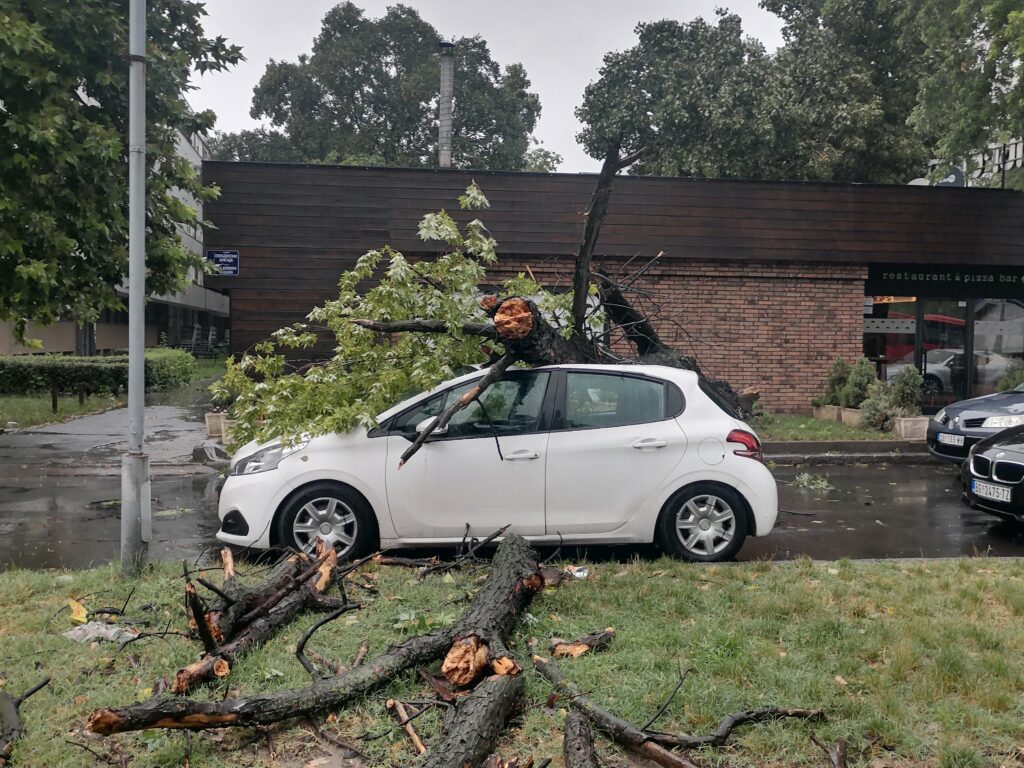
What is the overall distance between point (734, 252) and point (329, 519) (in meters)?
11.5

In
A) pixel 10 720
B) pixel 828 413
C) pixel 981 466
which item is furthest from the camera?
pixel 828 413

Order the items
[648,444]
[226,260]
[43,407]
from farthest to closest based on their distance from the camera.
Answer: [43,407], [226,260], [648,444]

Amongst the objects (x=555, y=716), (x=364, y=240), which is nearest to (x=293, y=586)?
(x=555, y=716)

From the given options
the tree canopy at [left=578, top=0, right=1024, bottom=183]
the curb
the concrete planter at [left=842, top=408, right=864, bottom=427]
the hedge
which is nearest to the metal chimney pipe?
the tree canopy at [left=578, top=0, right=1024, bottom=183]

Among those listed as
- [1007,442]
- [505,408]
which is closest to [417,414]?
[505,408]

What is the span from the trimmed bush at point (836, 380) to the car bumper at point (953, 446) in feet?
13.1

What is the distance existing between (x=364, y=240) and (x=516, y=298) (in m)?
8.90

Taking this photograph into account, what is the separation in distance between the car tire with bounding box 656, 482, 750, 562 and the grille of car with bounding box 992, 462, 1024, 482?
3.01 meters

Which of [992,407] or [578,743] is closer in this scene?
[578,743]

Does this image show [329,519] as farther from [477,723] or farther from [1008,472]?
[1008,472]

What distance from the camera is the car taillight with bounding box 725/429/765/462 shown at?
22.4 feet

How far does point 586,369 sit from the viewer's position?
699 cm

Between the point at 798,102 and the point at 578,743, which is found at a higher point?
the point at 798,102

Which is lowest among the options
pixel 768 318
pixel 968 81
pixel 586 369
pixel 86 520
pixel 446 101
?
pixel 86 520
